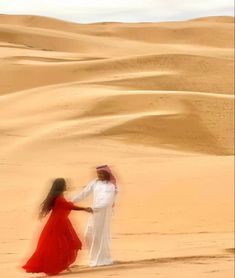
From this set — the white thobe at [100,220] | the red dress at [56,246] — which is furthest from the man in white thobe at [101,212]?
the red dress at [56,246]

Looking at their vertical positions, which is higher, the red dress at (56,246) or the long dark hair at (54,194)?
the long dark hair at (54,194)

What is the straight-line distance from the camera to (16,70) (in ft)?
123

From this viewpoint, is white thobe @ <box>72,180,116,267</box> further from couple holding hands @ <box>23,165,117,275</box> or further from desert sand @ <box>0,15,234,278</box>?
desert sand @ <box>0,15,234,278</box>

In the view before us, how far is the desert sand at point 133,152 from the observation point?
11.6m

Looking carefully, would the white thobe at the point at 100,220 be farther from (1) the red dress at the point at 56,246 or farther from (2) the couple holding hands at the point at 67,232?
(1) the red dress at the point at 56,246

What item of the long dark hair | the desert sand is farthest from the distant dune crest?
the long dark hair

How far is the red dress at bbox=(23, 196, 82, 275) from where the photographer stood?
9.45 m

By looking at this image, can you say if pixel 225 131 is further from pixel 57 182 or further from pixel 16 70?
pixel 57 182

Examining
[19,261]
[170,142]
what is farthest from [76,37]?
[19,261]

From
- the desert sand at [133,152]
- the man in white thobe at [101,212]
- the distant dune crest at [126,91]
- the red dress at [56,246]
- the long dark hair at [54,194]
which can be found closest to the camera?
the red dress at [56,246]

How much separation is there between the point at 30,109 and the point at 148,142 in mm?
5251

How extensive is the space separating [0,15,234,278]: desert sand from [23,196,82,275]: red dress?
0.21m

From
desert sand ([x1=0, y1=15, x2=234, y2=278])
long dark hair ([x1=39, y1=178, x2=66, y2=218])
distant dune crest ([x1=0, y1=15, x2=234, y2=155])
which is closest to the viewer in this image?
long dark hair ([x1=39, y1=178, x2=66, y2=218])

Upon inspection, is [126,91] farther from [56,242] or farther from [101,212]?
[56,242]
